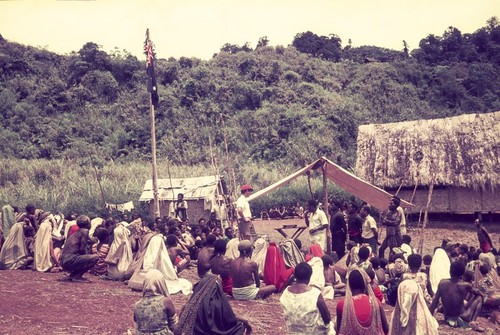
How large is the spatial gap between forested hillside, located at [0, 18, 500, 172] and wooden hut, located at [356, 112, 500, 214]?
13851 millimetres

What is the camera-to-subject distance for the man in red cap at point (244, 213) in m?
13.2

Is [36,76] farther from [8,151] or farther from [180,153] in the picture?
[180,153]

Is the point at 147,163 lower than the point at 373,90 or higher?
lower

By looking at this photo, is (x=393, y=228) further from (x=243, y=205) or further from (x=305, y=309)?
(x=305, y=309)

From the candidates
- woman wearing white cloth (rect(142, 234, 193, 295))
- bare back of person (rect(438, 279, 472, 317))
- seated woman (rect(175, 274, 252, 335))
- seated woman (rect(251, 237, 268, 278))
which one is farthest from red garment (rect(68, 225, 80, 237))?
bare back of person (rect(438, 279, 472, 317))

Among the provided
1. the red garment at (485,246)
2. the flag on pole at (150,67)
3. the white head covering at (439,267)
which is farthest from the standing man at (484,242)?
the flag on pole at (150,67)

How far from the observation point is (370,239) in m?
12.5

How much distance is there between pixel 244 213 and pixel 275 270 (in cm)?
323

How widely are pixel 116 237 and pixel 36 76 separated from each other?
142 ft

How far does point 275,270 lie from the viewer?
1023 centimetres

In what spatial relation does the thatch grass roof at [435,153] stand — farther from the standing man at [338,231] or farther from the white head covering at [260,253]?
the white head covering at [260,253]

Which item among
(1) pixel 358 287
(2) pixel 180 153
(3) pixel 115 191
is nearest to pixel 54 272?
(1) pixel 358 287

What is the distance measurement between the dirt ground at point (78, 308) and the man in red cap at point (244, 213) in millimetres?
3576

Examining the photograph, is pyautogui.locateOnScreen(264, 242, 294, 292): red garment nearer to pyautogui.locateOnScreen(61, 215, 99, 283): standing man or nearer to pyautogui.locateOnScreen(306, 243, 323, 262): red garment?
pyautogui.locateOnScreen(306, 243, 323, 262): red garment
